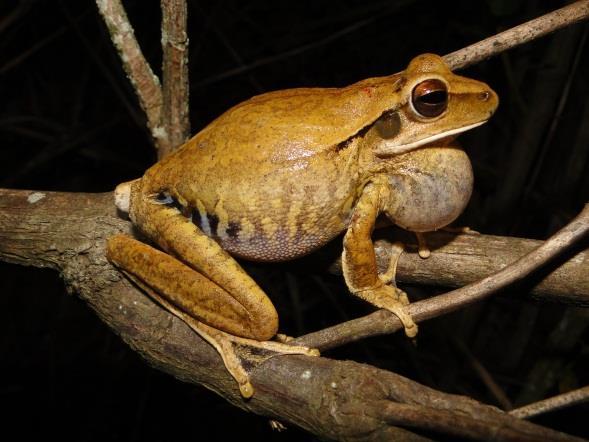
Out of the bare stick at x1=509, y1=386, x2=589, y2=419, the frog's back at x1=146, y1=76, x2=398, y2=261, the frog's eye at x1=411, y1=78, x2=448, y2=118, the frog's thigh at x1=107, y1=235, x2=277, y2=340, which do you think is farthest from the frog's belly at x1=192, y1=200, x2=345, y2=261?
the bare stick at x1=509, y1=386, x2=589, y2=419

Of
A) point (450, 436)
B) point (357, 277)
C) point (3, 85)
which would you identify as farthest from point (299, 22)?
point (450, 436)

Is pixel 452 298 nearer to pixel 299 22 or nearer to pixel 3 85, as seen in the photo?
pixel 299 22

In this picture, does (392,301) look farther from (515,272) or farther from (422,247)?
(515,272)

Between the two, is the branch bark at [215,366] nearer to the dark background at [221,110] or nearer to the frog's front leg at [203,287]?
the frog's front leg at [203,287]

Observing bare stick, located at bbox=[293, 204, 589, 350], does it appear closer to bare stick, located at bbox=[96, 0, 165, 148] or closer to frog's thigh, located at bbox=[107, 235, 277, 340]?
frog's thigh, located at bbox=[107, 235, 277, 340]

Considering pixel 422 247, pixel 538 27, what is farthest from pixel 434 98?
pixel 422 247
